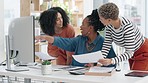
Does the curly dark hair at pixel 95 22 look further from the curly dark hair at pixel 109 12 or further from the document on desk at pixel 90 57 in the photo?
the document on desk at pixel 90 57

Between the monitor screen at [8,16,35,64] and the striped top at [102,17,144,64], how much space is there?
0.67 metres

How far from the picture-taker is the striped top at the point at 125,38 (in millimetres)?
2256

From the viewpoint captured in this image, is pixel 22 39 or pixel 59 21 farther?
pixel 59 21

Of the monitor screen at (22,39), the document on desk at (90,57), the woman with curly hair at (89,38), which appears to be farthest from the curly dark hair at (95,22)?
the monitor screen at (22,39)

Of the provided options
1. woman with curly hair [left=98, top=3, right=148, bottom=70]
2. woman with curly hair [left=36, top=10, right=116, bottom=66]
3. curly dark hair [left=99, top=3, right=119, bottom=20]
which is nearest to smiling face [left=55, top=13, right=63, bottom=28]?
woman with curly hair [left=36, top=10, right=116, bottom=66]

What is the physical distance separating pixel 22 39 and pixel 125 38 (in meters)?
0.85

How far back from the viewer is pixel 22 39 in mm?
2266

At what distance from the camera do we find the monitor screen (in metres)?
2.20

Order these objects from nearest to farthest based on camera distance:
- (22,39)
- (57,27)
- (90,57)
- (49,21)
Answer: (90,57), (22,39), (49,21), (57,27)

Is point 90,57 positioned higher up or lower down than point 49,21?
lower down

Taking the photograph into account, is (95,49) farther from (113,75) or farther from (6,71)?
(6,71)

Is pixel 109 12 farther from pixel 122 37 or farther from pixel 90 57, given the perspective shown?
pixel 90 57

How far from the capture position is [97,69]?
7.19ft

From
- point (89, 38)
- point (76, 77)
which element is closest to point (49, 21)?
point (89, 38)
